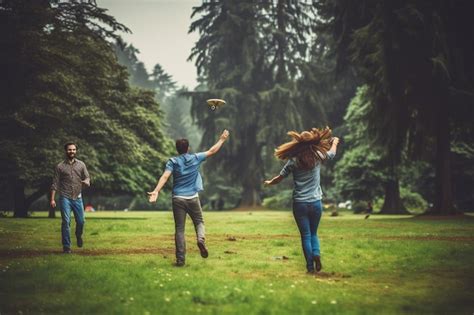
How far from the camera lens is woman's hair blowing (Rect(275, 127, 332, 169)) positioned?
335 inches

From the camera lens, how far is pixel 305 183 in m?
8.52

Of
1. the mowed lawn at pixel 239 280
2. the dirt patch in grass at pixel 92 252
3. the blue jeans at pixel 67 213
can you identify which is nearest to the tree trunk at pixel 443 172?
the mowed lawn at pixel 239 280

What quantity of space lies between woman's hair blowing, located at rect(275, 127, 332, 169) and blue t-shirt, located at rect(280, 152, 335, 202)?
0.37 feet

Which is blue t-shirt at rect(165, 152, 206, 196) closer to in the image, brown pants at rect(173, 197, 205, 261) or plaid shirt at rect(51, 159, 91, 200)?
brown pants at rect(173, 197, 205, 261)

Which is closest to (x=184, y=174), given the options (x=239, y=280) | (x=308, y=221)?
(x=308, y=221)

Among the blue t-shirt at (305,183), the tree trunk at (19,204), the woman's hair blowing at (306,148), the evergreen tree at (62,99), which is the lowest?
the tree trunk at (19,204)

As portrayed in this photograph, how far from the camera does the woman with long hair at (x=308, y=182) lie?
845 centimetres

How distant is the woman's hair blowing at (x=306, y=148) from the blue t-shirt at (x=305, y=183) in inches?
4.5

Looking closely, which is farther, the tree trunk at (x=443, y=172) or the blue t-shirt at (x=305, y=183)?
the tree trunk at (x=443, y=172)

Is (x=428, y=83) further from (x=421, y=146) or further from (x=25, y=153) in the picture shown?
(x=25, y=153)

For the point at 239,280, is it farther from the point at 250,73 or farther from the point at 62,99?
the point at 250,73

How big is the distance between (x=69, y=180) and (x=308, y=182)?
530 cm

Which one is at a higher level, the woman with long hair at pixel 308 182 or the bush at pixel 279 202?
the woman with long hair at pixel 308 182

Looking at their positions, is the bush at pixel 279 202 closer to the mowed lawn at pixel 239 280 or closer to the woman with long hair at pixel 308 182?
the mowed lawn at pixel 239 280
